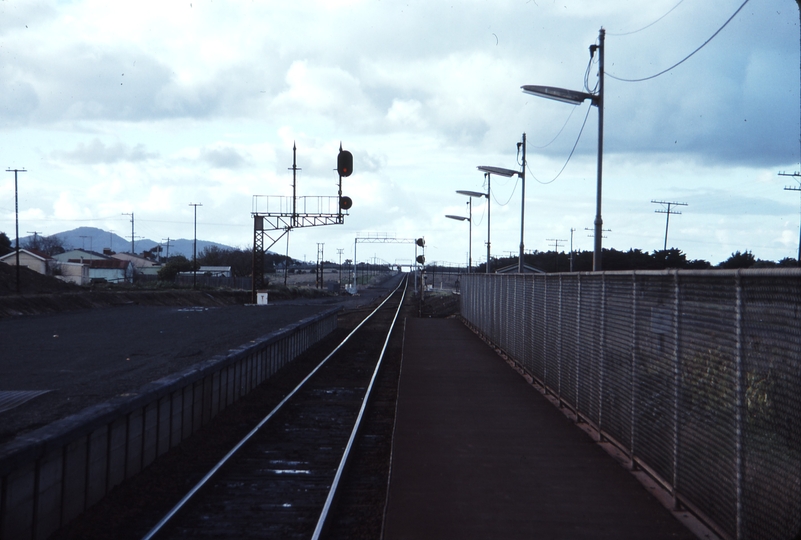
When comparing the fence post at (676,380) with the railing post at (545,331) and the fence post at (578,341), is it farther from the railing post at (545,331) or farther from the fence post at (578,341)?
the railing post at (545,331)

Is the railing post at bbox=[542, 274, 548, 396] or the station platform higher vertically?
the railing post at bbox=[542, 274, 548, 396]

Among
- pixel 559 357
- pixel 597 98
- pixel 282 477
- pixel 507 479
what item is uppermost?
pixel 597 98

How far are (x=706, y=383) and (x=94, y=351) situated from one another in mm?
19270

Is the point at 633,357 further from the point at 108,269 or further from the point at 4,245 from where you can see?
the point at 108,269

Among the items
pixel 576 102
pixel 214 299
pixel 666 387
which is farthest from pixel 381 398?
pixel 214 299

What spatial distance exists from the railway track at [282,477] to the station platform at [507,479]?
2.78 feet

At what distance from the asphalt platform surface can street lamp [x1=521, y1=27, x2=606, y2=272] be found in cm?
904

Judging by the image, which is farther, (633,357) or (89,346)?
(89,346)

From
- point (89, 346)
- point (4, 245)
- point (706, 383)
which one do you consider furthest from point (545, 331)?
point (4, 245)

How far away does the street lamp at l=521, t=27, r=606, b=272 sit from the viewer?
13164mm

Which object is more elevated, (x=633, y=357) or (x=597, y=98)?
(x=597, y=98)

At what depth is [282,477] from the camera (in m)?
8.63

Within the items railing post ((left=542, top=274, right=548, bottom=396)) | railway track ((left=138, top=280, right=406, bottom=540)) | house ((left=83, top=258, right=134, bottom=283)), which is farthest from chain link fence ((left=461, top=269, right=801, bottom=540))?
house ((left=83, top=258, right=134, bottom=283))

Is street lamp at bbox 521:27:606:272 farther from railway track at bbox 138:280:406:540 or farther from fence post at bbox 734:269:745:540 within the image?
fence post at bbox 734:269:745:540
